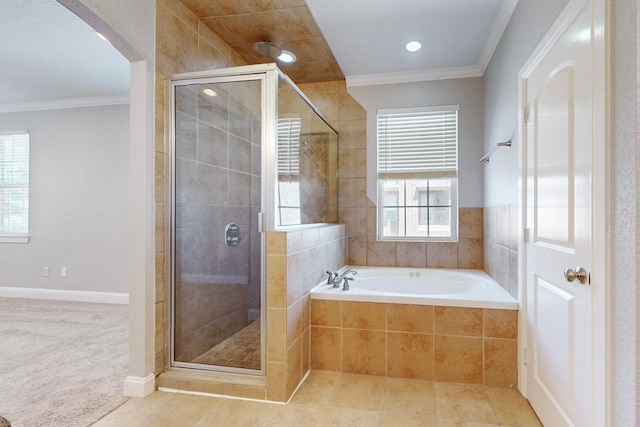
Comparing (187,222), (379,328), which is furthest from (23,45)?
(379,328)

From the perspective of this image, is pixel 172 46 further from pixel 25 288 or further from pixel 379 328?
pixel 25 288

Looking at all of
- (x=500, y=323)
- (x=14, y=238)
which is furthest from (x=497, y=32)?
(x=14, y=238)

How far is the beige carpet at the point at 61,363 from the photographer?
1879 mm

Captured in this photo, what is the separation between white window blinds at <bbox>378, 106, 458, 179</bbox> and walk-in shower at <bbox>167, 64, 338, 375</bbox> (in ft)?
4.68

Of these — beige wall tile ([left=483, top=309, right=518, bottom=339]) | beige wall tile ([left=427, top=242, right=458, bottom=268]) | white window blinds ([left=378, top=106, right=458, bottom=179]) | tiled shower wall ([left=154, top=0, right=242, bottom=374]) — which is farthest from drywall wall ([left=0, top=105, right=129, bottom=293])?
beige wall tile ([left=483, top=309, right=518, bottom=339])

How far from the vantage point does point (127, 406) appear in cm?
192

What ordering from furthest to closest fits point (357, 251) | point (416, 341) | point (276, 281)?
1. point (357, 251)
2. point (416, 341)
3. point (276, 281)

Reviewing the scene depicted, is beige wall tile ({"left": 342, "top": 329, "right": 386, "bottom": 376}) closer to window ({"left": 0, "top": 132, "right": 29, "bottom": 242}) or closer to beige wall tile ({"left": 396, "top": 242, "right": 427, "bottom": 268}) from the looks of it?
beige wall tile ({"left": 396, "top": 242, "right": 427, "bottom": 268})

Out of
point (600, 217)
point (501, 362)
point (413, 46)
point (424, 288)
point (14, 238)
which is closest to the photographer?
point (600, 217)

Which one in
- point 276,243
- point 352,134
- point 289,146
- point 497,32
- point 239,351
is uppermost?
point 497,32

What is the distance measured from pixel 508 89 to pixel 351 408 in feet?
7.44

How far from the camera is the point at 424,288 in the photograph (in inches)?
128

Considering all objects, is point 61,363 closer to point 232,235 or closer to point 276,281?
point 232,235

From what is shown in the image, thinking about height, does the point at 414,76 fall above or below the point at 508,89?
above
